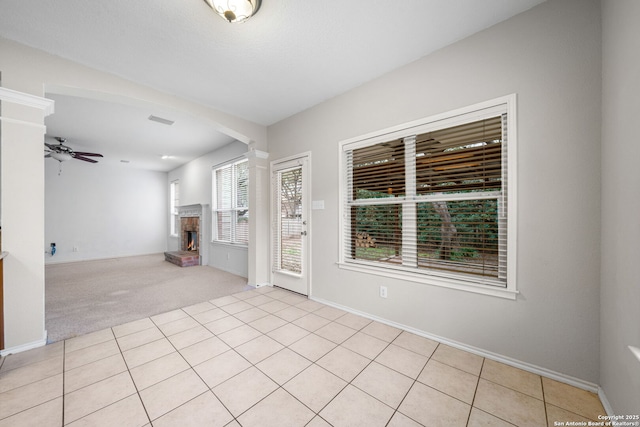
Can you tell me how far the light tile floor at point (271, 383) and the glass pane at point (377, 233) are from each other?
81 cm

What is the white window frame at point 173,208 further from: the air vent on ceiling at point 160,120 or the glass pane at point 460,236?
the glass pane at point 460,236

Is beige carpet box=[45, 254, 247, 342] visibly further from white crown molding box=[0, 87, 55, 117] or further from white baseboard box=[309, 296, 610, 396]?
white baseboard box=[309, 296, 610, 396]

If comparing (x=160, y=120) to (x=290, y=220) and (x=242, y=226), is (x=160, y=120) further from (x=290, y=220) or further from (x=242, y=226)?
(x=290, y=220)

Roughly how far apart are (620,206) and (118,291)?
5.74 meters

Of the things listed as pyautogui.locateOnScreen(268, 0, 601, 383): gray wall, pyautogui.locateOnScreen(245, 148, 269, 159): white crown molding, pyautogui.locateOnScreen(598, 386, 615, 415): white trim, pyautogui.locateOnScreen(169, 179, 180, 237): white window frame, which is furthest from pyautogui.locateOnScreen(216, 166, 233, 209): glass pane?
pyautogui.locateOnScreen(598, 386, 615, 415): white trim

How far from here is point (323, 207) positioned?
10.3ft

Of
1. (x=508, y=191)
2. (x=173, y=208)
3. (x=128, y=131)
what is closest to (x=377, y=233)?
(x=508, y=191)

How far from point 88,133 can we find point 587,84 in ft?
23.1

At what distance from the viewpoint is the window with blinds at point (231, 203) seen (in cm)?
493

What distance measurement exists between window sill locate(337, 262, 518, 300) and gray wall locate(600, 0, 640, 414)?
20.4 inches

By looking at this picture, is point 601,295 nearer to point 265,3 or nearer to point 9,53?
point 265,3

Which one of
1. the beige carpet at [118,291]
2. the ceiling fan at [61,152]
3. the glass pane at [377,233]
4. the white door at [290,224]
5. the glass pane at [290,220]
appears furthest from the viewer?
the ceiling fan at [61,152]

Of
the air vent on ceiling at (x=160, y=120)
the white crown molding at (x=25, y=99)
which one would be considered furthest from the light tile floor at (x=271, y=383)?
the air vent on ceiling at (x=160, y=120)

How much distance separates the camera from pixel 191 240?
6672 mm
